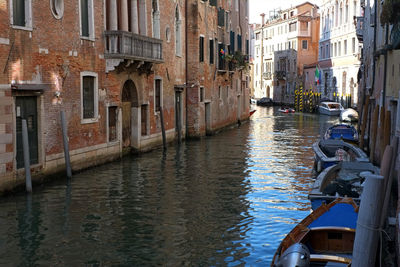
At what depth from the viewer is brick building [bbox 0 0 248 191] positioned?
39.1 feet

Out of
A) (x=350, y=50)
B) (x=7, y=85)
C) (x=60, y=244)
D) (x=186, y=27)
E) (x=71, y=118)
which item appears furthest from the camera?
(x=350, y=50)

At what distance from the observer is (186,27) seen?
23984mm

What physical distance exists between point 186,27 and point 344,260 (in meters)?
18.5

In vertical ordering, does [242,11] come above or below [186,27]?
above

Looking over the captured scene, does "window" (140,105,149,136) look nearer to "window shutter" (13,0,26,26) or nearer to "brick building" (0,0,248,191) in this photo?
"brick building" (0,0,248,191)

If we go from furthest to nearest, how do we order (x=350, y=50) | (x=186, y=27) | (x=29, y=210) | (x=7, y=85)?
(x=350, y=50), (x=186, y=27), (x=7, y=85), (x=29, y=210)

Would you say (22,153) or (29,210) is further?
(22,153)

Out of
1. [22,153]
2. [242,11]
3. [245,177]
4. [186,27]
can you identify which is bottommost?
[245,177]

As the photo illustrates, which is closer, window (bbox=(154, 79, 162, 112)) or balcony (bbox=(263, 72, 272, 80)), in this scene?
window (bbox=(154, 79, 162, 112))

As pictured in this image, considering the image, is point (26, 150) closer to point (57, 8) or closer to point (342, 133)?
point (57, 8)

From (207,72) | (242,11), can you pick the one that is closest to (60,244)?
(207,72)

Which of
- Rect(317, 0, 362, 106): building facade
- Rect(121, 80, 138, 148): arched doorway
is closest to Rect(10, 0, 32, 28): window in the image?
Rect(121, 80, 138, 148): arched doorway

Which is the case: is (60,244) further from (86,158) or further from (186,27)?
(186,27)

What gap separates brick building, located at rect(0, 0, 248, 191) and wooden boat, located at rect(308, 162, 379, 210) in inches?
255
